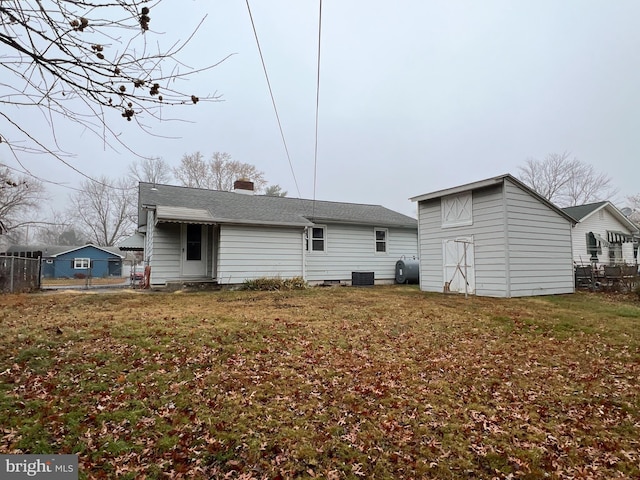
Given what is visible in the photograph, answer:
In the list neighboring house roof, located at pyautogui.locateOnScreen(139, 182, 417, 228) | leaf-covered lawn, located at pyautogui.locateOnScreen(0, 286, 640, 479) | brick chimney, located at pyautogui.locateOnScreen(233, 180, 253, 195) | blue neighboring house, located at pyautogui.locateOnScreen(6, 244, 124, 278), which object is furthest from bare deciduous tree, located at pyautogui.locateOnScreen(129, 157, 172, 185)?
leaf-covered lawn, located at pyautogui.locateOnScreen(0, 286, 640, 479)

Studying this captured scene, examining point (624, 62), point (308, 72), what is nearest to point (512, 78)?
point (624, 62)

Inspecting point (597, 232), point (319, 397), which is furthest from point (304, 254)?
point (597, 232)

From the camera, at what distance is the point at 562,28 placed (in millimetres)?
12375

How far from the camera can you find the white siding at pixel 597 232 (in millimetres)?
17688

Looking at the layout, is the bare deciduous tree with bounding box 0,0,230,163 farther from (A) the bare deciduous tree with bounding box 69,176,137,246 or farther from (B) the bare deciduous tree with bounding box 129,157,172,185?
(A) the bare deciduous tree with bounding box 69,176,137,246

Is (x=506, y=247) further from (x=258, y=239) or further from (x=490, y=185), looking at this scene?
(x=258, y=239)

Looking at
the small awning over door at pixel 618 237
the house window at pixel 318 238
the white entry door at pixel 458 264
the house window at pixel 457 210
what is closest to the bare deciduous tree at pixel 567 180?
the small awning over door at pixel 618 237

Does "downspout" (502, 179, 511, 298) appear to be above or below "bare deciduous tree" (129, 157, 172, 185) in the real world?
below

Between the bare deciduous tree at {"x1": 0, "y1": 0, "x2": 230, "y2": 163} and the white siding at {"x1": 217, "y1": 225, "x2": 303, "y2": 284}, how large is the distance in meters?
9.51

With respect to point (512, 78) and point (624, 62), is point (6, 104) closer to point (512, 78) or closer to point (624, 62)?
point (512, 78)

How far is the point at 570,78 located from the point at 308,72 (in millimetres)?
17434

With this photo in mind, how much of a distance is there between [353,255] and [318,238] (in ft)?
6.50

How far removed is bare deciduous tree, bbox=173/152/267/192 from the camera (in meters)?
32.3

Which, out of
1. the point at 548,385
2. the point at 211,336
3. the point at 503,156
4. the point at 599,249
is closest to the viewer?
the point at 548,385
